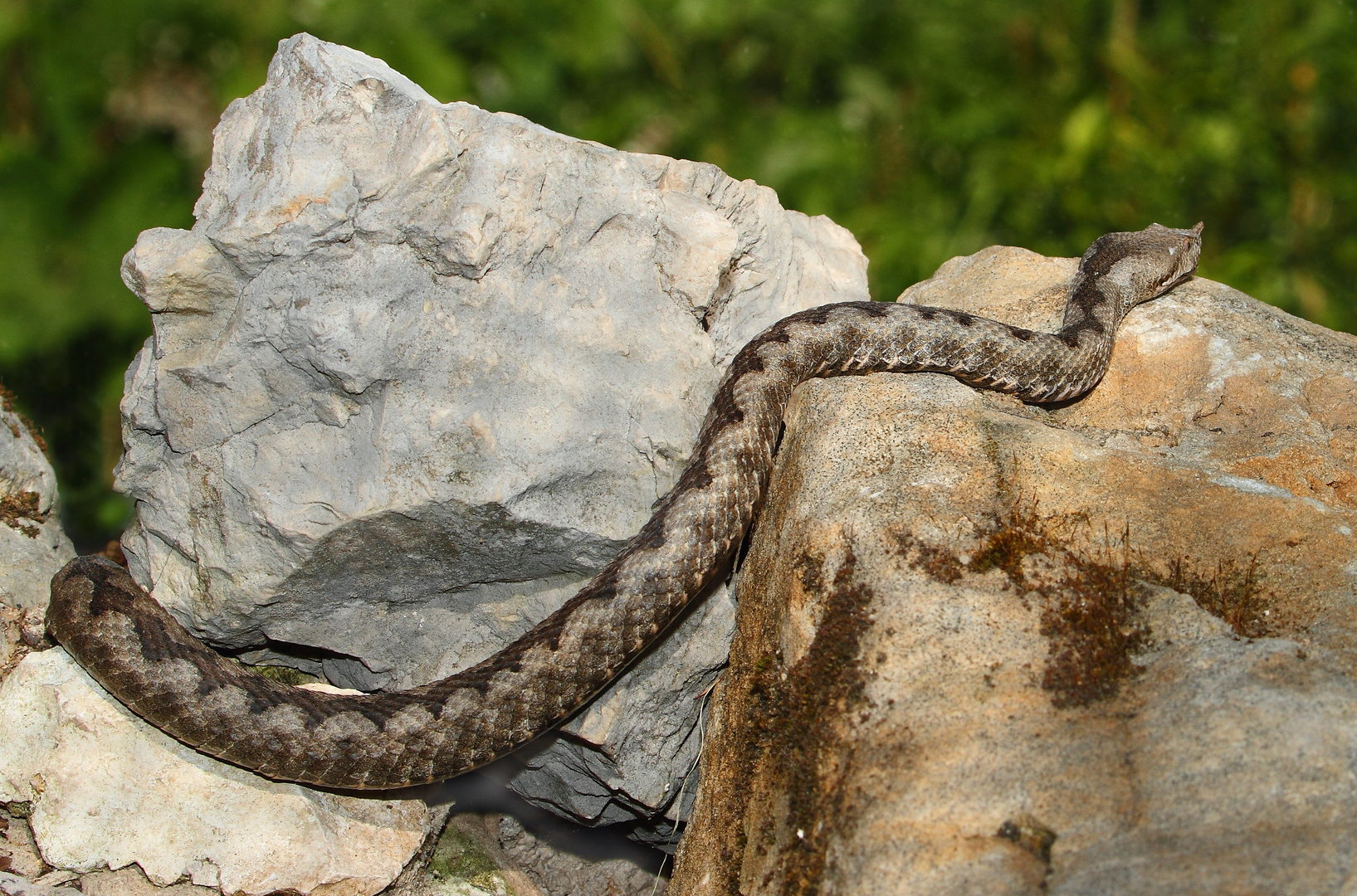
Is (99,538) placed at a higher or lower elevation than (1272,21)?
lower

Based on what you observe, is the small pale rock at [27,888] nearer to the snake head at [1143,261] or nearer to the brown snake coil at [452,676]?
the brown snake coil at [452,676]

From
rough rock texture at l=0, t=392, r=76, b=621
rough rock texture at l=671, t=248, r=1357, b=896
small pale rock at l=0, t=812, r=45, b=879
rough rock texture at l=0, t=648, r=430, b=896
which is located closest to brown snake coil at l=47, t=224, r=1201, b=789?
rough rock texture at l=0, t=648, r=430, b=896

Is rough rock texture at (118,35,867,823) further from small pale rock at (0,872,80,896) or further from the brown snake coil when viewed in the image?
small pale rock at (0,872,80,896)

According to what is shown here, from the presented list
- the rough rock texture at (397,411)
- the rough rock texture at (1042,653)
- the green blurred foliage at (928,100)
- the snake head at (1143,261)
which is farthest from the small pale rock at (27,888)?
the snake head at (1143,261)

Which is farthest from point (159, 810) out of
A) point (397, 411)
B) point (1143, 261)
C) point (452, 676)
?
point (1143, 261)

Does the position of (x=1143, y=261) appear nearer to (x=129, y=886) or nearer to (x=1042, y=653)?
(x=1042, y=653)

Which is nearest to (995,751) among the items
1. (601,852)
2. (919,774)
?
(919,774)

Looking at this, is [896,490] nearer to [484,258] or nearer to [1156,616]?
[1156,616]
